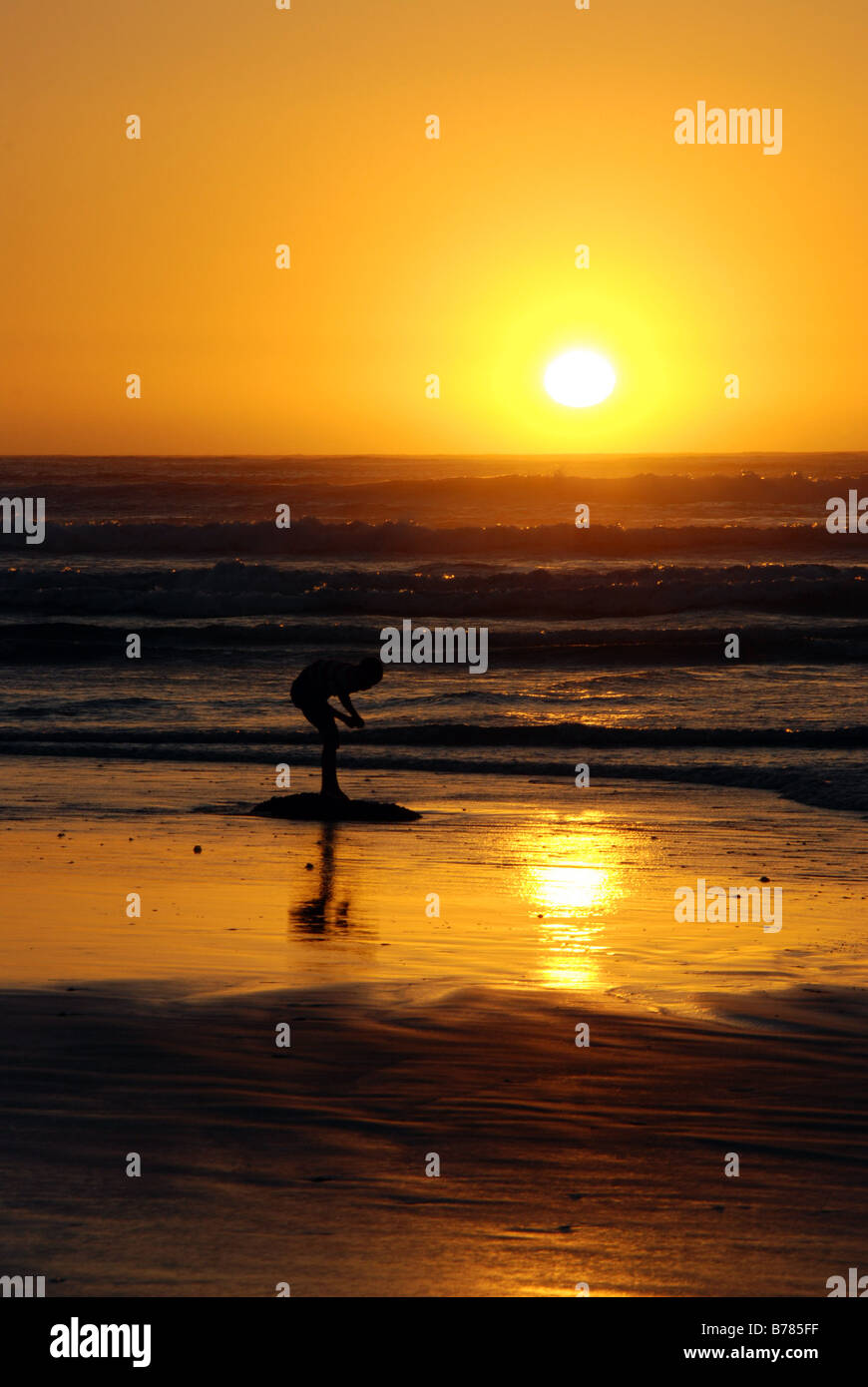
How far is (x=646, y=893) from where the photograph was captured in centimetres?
966

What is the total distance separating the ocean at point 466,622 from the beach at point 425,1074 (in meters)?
5.40

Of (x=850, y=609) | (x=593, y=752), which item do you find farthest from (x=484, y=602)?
(x=593, y=752)

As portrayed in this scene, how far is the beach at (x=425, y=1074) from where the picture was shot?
4.31 m

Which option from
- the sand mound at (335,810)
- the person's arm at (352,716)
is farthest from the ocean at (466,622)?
the person's arm at (352,716)

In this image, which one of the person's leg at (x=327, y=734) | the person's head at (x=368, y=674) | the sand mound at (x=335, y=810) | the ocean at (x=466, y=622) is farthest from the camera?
the ocean at (x=466, y=622)

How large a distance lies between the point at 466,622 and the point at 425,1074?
2803 centimetres

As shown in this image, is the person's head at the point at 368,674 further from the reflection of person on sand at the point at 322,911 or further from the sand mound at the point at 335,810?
the reflection of person on sand at the point at 322,911

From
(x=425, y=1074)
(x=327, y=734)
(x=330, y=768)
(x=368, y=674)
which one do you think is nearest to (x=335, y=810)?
(x=330, y=768)

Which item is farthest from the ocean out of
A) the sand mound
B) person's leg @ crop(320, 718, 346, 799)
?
the sand mound

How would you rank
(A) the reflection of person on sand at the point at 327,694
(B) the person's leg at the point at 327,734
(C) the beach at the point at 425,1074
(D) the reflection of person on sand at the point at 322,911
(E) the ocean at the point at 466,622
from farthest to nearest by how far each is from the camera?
(E) the ocean at the point at 466,622, (B) the person's leg at the point at 327,734, (A) the reflection of person on sand at the point at 327,694, (D) the reflection of person on sand at the point at 322,911, (C) the beach at the point at 425,1074

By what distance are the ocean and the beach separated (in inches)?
213

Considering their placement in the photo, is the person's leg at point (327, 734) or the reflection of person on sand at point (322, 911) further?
the person's leg at point (327, 734)

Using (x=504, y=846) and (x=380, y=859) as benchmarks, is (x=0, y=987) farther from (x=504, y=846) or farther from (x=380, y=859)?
(x=504, y=846)

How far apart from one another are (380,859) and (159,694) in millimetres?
10950
